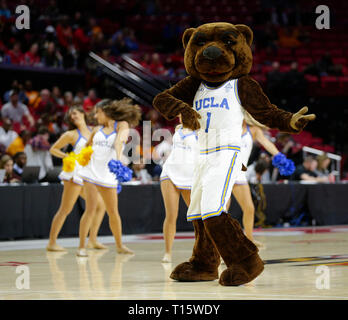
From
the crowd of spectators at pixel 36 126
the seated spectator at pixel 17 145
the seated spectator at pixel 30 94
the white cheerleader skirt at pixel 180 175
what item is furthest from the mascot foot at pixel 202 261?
the seated spectator at pixel 30 94

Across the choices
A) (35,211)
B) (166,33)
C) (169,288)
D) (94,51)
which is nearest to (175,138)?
(169,288)

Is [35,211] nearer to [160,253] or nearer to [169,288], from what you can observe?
[160,253]

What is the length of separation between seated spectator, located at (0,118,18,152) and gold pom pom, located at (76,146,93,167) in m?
3.96

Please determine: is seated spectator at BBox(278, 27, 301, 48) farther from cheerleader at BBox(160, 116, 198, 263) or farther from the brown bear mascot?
the brown bear mascot

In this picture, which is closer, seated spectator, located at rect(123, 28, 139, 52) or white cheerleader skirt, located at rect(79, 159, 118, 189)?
white cheerleader skirt, located at rect(79, 159, 118, 189)

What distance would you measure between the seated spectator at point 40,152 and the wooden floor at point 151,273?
1822 mm

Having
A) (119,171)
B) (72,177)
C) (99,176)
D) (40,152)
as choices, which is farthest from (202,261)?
(40,152)

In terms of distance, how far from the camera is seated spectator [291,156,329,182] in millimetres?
13703

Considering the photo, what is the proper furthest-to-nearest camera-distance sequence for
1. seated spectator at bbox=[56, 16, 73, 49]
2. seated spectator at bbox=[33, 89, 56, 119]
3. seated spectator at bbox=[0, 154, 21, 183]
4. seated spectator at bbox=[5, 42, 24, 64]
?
1. seated spectator at bbox=[56, 16, 73, 49]
2. seated spectator at bbox=[5, 42, 24, 64]
3. seated spectator at bbox=[33, 89, 56, 119]
4. seated spectator at bbox=[0, 154, 21, 183]

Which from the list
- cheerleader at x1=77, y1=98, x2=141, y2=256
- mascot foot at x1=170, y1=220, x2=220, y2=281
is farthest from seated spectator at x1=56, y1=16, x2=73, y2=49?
mascot foot at x1=170, y1=220, x2=220, y2=281

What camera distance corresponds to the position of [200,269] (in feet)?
19.1

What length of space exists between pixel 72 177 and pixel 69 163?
17cm

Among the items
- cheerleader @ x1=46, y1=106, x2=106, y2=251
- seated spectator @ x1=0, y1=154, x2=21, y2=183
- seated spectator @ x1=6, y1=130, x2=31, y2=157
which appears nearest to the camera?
cheerleader @ x1=46, y1=106, x2=106, y2=251

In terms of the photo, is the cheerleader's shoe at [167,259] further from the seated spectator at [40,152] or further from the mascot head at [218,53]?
the seated spectator at [40,152]
